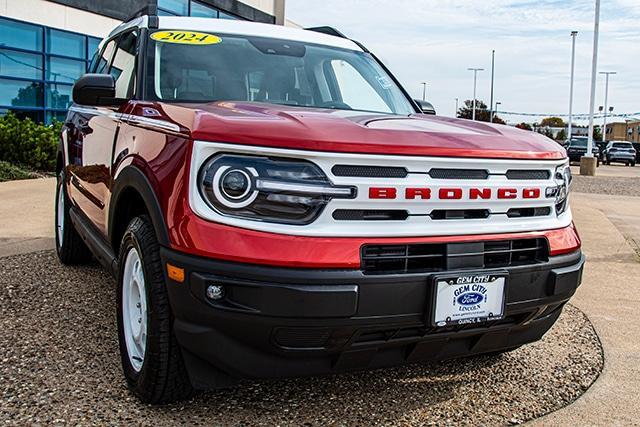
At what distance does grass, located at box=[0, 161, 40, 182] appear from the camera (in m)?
11.5

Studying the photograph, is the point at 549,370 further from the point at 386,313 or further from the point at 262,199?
the point at 262,199

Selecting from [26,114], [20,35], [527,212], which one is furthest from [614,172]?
[527,212]

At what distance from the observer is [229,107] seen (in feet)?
9.41

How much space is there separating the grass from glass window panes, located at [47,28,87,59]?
463 centimetres

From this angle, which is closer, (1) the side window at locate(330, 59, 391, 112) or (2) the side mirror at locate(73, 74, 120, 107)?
(2) the side mirror at locate(73, 74, 120, 107)

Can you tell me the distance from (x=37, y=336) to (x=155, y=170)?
1669 millimetres

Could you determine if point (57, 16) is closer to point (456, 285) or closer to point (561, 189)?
point (561, 189)

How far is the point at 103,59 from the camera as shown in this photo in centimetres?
496

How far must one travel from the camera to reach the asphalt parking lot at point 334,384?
2.80 m

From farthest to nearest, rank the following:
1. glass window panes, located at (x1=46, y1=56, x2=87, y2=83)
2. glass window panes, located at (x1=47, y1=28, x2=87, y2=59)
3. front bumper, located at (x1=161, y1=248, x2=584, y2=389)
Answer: glass window panes, located at (x1=46, y1=56, x2=87, y2=83)
glass window panes, located at (x1=47, y1=28, x2=87, y2=59)
front bumper, located at (x1=161, y1=248, x2=584, y2=389)

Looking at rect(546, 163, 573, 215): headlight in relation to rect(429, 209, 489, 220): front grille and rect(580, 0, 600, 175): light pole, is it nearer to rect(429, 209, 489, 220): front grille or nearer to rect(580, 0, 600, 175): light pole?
rect(429, 209, 489, 220): front grille

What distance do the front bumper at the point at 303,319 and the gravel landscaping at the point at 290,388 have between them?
1.27ft

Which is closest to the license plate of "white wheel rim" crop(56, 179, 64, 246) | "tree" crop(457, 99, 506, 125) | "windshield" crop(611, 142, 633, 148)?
"white wheel rim" crop(56, 179, 64, 246)

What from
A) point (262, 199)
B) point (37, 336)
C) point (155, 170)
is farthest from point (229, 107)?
point (37, 336)
